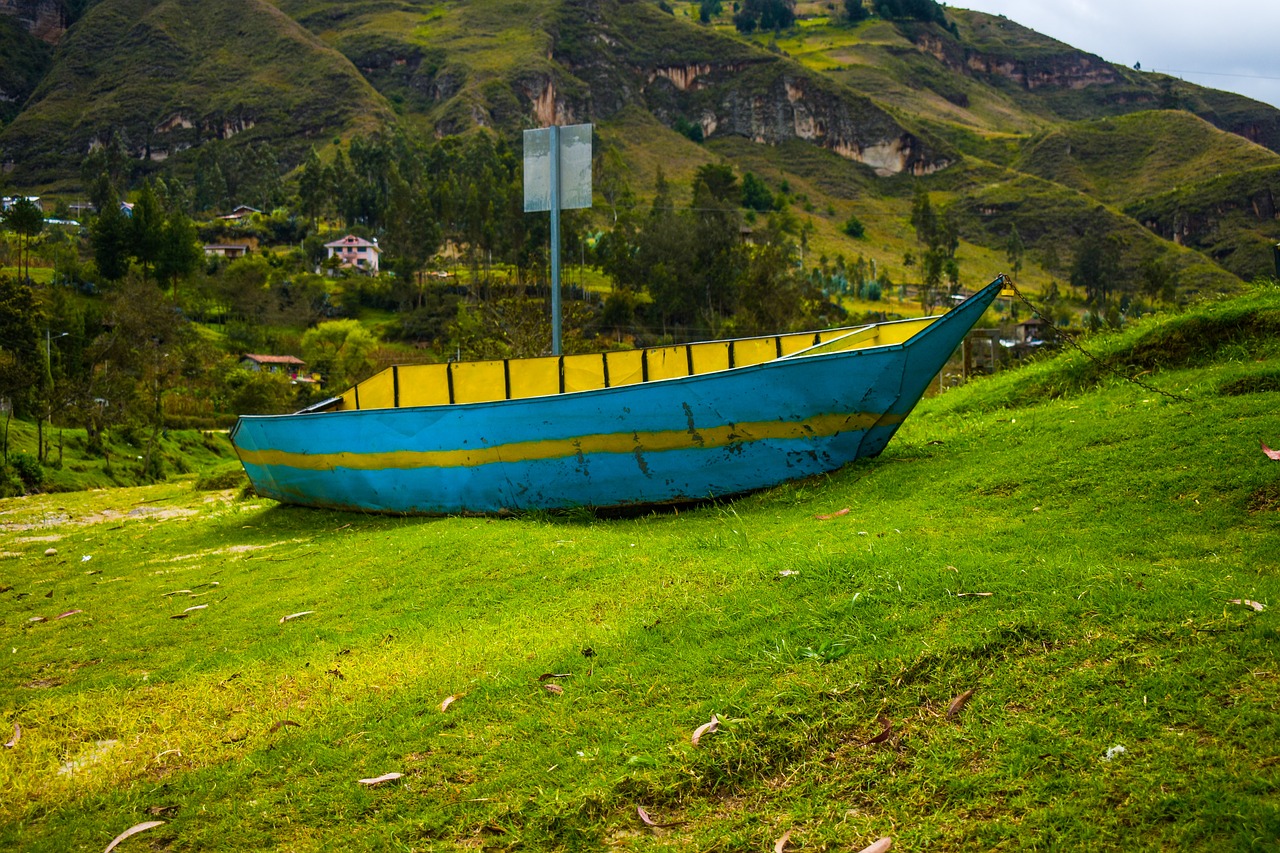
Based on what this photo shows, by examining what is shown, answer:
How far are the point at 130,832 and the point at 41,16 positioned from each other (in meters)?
203

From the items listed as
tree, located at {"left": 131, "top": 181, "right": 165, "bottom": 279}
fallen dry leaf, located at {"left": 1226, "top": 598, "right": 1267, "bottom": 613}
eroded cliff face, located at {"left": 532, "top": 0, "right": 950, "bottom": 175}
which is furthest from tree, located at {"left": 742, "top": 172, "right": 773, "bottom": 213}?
fallen dry leaf, located at {"left": 1226, "top": 598, "right": 1267, "bottom": 613}

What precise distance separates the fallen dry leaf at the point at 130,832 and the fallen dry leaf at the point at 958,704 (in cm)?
266

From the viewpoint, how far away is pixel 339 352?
157 ft

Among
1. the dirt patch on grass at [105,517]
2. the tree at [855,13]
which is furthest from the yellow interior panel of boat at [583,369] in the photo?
the tree at [855,13]

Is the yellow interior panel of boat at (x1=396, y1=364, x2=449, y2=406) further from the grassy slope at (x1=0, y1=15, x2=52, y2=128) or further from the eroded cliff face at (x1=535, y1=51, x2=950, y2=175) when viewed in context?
the grassy slope at (x1=0, y1=15, x2=52, y2=128)

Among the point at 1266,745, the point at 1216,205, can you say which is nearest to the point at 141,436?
the point at 1266,745

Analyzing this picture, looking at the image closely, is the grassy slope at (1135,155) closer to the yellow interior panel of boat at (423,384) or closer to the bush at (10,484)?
the bush at (10,484)

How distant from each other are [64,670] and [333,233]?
284 ft

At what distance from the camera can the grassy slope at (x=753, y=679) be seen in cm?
286

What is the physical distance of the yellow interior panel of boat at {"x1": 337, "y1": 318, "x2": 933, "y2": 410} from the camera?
8.62m

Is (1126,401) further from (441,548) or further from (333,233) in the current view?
(333,233)

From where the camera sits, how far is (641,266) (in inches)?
2190

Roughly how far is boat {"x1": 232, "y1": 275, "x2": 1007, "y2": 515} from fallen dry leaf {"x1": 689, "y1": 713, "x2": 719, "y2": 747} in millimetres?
3933

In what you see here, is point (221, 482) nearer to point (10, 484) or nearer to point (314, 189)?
point (10, 484)
